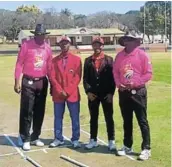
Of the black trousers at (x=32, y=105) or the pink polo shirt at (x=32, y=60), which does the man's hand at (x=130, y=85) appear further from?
the black trousers at (x=32, y=105)

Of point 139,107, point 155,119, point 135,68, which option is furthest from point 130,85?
point 155,119

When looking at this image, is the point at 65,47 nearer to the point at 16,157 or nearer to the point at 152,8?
the point at 16,157

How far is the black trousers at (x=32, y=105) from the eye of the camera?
24.3ft

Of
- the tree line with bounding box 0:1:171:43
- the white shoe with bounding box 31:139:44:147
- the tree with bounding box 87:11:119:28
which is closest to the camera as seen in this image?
the white shoe with bounding box 31:139:44:147

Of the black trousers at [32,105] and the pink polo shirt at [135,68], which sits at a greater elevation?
the pink polo shirt at [135,68]

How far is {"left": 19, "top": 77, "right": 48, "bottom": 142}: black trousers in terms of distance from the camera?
7.41 m

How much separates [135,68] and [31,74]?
1.90 metres

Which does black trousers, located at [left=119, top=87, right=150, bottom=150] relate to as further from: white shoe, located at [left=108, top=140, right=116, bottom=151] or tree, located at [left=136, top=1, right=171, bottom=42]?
tree, located at [left=136, top=1, right=171, bottom=42]

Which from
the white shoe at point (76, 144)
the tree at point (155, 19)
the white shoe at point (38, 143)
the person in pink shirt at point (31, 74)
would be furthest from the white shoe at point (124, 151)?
the tree at point (155, 19)

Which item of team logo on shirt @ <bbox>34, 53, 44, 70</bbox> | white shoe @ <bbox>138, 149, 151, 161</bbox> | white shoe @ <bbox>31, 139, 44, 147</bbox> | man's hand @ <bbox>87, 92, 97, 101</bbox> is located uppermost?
team logo on shirt @ <bbox>34, 53, 44, 70</bbox>

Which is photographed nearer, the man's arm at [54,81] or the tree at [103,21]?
the man's arm at [54,81]

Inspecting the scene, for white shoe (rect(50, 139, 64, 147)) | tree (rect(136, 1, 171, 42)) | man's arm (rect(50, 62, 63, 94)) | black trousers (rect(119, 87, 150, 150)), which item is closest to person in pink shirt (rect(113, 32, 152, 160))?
black trousers (rect(119, 87, 150, 150))

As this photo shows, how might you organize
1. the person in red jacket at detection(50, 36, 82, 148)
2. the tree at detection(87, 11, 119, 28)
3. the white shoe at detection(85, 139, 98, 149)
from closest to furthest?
the person in red jacket at detection(50, 36, 82, 148), the white shoe at detection(85, 139, 98, 149), the tree at detection(87, 11, 119, 28)

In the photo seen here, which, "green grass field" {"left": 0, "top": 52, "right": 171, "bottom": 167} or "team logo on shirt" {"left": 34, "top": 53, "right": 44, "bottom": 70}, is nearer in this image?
"green grass field" {"left": 0, "top": 52, "right": 171, "bottom": 167}
